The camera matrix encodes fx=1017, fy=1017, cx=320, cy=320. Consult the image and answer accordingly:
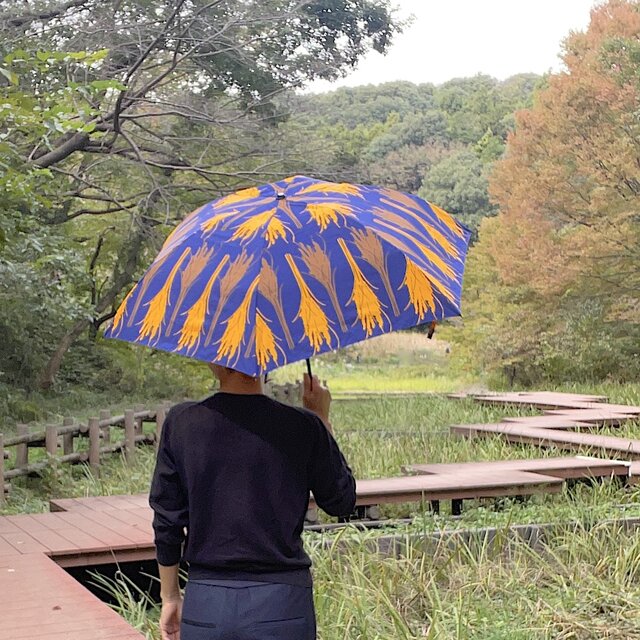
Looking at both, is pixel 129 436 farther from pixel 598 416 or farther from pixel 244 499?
pixel 244 499

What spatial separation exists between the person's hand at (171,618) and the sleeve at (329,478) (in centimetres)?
42

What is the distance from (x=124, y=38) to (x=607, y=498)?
8042 mm

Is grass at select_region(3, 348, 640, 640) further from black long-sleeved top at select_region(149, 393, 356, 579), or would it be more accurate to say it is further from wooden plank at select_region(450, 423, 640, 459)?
black long-sleeved top at select_region(149, 393, 356, 579)

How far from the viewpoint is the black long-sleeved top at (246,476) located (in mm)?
2119

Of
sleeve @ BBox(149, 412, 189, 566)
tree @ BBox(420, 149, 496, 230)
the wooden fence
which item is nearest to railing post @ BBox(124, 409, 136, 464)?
the wooden fence

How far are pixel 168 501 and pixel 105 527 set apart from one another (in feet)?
12.4

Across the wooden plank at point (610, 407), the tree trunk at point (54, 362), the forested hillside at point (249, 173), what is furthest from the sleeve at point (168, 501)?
the tree trunk at point (54, 362)

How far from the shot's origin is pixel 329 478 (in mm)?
2201

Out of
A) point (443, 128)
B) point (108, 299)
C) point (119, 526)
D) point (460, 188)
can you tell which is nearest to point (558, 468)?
point (119, 526)

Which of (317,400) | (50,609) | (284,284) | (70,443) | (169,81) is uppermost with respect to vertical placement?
(169,81)

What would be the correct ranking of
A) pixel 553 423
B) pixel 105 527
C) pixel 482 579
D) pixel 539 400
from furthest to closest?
pixel 539 400, pixel 553 423, pixel 105 527, pixel 482 579

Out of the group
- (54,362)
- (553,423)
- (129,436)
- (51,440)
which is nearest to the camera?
(51,440)

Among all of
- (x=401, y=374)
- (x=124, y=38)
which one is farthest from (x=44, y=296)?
(x=401, y=374)

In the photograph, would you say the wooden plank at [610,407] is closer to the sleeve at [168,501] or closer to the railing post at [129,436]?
the railing post at [129,436]
